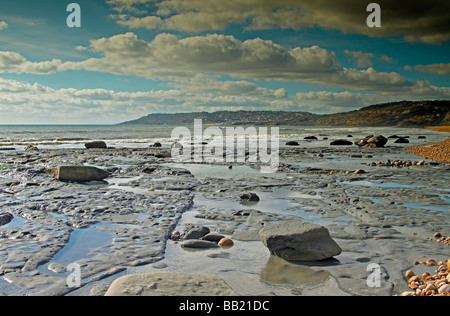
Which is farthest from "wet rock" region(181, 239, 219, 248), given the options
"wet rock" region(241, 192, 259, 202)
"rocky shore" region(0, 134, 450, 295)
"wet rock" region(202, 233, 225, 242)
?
"wet rock" region(241, 192, 259, 202)

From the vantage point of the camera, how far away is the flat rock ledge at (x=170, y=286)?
391cm

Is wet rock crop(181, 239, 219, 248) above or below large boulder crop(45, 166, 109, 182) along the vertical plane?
below

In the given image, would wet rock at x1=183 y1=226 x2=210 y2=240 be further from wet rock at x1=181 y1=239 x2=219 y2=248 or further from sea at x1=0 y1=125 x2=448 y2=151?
sea at x1=0 y1=125 x2=448 y2=151

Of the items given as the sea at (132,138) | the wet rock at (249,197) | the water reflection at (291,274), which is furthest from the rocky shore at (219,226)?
the sea at (132,138)

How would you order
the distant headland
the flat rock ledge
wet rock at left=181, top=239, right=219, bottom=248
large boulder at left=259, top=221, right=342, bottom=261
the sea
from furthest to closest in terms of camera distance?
the distant headland < the sea < wet rock at left=181, top=239, right=219, bottom=248 < large boulder at left=259, top=221, right=342, bottom=261 < the flat rock ledge

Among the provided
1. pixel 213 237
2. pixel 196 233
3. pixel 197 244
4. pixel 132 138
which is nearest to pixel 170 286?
pixel 197 244

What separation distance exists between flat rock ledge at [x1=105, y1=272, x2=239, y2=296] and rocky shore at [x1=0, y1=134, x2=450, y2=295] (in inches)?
12.0

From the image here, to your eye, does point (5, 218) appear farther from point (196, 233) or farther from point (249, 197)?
point (249, 197)

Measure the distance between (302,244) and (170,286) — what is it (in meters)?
2.12

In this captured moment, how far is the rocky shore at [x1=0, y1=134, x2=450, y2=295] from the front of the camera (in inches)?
183

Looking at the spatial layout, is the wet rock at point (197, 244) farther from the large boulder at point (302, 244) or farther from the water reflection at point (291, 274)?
the water reflection at point (291, 274)

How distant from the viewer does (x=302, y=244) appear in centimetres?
525
